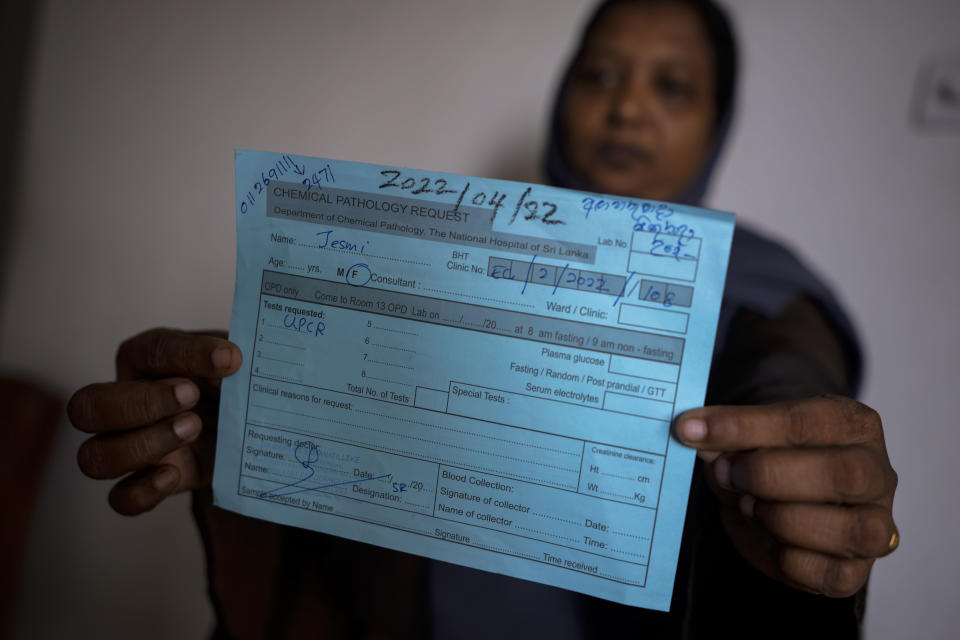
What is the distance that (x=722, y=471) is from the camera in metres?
0.38

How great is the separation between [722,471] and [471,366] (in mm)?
205

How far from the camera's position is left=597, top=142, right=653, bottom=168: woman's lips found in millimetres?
764

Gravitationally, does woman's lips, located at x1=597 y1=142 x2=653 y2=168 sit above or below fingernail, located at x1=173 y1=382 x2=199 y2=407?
above

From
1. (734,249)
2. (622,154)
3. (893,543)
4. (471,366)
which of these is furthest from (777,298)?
(471,366)

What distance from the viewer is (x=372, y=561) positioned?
2.36 ft

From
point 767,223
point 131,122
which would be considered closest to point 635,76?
point 767,223

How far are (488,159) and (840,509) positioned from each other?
86 cm

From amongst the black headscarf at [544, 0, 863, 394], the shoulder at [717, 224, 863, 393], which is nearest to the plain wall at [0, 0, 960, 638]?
the black headscarf at [544, 0, 863, 394]

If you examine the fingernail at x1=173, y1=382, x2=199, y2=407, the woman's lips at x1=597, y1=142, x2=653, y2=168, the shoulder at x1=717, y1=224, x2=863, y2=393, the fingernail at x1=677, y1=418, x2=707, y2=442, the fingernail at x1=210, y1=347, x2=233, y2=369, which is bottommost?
the fingernail at x1=173, y1=382, x2=199, y2=407

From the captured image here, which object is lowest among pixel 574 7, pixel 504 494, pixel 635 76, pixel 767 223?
pixel 504 494

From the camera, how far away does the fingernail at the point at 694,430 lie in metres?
0.36

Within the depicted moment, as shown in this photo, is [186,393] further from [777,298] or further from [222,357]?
[777,298]

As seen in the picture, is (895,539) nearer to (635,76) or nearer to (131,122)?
(635,76)
